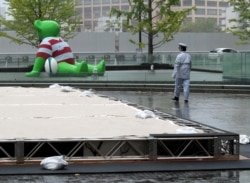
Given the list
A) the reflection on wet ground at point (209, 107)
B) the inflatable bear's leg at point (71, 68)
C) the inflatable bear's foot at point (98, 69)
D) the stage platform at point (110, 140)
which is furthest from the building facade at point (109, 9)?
the stage platform at point (110, 140)

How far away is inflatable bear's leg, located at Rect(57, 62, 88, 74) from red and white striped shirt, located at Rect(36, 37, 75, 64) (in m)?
0.42

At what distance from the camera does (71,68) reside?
99.6 ft

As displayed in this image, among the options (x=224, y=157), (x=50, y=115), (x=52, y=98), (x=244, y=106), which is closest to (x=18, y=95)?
(x=52, y=98)

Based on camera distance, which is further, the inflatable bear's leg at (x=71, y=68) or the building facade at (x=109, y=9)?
the building facade at (x=109, y=9)

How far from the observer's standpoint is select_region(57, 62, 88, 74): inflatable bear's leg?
97.9 ft

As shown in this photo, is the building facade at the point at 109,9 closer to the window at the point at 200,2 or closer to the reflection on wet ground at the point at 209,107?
the window at the point at 200,2

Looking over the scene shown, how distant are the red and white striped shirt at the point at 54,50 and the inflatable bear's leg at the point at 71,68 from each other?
1.36 ft

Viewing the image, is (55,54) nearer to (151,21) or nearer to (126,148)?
(151,21)

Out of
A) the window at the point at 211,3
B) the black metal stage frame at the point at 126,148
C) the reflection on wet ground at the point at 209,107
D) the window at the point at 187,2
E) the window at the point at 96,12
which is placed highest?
the window at the point at 211,3

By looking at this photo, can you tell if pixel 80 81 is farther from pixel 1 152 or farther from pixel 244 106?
pixel 1 152

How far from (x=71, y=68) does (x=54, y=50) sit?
4.99 feet

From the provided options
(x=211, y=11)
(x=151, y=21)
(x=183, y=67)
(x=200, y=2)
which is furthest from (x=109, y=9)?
(x=183, y=67)

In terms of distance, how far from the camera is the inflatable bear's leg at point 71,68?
97.9 feet

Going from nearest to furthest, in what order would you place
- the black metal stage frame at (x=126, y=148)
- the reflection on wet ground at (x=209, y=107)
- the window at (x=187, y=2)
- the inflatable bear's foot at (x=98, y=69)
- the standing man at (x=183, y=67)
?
1. the black metal stage frame at (x=126, y=148)
2. the reflection on wet ground at (x=209, y=107)
3. the standing man at (x=183, y=67)
4. the inflatable bear's foot at (x=98, y=69)
5. the window at (x=187, y=2)
